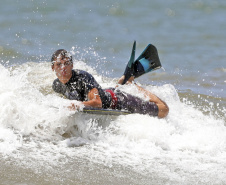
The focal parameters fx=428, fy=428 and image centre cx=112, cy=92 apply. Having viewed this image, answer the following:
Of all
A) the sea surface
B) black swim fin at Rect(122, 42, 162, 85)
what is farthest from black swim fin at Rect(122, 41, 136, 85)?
the sea surface

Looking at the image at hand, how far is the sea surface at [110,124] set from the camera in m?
4.00

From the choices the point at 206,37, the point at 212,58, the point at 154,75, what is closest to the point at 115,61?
the point at 154,75

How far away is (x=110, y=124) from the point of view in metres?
5.06

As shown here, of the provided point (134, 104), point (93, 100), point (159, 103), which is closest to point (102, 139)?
point (93, 100)

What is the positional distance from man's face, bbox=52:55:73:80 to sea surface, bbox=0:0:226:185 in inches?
11.4

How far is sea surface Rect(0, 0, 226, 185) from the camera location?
13.1 feet

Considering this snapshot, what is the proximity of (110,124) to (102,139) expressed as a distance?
28cm

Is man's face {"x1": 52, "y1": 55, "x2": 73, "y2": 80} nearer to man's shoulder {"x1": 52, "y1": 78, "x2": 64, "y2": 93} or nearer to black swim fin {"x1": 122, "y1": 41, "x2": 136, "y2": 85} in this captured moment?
man's shoulder {"x1": 52, "y1": 78, "x2": 64, "y2": 93}

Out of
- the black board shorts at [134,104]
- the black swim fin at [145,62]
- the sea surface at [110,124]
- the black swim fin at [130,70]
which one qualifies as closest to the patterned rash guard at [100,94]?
the black board shorts at [134,104]

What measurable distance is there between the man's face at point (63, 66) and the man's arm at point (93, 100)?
325mm

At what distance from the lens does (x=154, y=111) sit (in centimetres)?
552

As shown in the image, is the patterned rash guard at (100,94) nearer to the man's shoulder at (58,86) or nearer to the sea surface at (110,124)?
the man's shoulder at (58,86)

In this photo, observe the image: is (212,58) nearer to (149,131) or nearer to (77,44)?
(77,44)

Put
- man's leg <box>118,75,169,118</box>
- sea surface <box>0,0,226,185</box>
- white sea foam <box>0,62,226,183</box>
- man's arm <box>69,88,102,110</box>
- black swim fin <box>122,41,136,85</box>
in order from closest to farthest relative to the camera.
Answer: sea surface <box>0,0,226,185</box> → white sea foam <box>0,62,226,183</box> → man's arm <box>69,88,102,110</box> → man's leg <box>118,75,169,118</box> → black swim fin <box>122,41,136,85</box>
